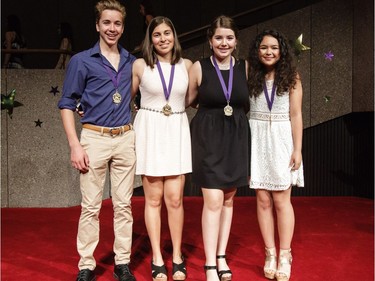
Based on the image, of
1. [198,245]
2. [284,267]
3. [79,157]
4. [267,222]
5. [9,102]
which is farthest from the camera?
[9,102]

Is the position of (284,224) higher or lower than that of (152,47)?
lower

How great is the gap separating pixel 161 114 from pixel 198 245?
135cm

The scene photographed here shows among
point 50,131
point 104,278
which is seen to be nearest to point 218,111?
point 104,278

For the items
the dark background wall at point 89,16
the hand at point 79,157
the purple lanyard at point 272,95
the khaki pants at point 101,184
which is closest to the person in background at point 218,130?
the purple lanyard at point 272,95

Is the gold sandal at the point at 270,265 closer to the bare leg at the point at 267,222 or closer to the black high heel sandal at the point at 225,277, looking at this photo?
the bare leg at the point at 267,222

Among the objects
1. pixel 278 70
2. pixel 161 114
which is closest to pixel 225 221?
pixel 161 114

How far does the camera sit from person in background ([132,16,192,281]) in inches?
107

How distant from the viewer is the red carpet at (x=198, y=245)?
300cm

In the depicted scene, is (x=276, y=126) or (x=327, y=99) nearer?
(x=276, y=126)

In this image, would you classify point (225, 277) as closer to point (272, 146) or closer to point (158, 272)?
point (158, 272)

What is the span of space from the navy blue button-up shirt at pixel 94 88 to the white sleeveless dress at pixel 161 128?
0.51 feet

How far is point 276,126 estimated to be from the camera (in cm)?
279

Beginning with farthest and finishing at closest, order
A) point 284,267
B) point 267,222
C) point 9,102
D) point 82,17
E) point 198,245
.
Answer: point 82,17 → point 9,102 → point 198,245 → point 267,222 → point 284,267

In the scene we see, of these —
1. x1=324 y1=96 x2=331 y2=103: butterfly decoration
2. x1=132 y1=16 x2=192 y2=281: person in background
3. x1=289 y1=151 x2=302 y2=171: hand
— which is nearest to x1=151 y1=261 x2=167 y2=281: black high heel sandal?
x1=132 y1=16 x2=192 y2=281: person in background
